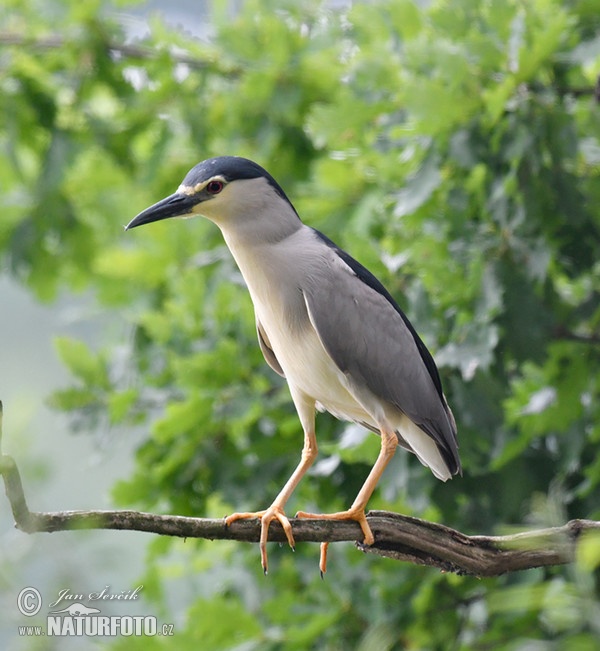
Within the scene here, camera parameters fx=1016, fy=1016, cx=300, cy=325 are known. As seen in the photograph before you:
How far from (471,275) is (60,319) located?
3551 millimetres

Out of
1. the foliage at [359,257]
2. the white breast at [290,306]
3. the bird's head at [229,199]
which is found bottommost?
the foliage at [359,257]

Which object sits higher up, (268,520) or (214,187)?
(214,187)

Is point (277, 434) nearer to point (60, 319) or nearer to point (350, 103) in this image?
point (350, 103)

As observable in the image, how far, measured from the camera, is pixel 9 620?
146 cm

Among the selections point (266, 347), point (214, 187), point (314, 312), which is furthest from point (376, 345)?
point (214, 187)

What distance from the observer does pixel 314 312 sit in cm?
304

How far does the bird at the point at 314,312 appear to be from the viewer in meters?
3.04

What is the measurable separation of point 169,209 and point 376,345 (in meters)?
0.78

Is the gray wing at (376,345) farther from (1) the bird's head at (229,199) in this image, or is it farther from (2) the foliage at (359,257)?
(2) the foliage at (359,257)

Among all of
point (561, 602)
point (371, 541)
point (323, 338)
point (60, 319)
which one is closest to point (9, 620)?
point (561, 602)

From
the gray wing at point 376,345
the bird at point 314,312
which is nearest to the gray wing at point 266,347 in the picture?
the bird at point 314,312

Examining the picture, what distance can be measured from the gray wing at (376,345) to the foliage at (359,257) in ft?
1.63

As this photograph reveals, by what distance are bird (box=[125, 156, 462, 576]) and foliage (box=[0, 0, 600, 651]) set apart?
22.7 inches

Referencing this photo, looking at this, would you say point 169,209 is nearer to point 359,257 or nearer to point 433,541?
point 433,541
